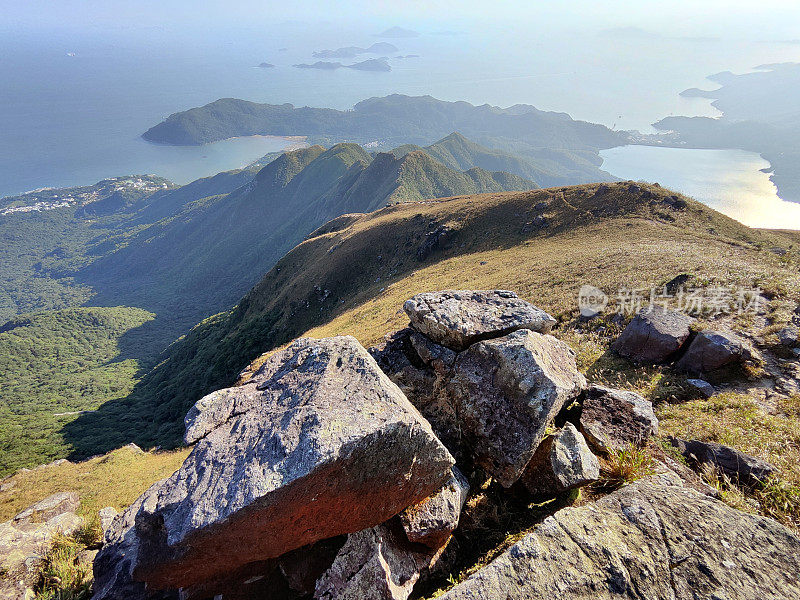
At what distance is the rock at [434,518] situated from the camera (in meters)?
6.65

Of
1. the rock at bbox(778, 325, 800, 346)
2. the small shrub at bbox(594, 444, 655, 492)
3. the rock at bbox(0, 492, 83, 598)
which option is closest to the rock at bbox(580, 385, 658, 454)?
the small shrub at bbox(594, 444, 655, 492)

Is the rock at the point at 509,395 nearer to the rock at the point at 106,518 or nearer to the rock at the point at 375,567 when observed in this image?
the rock at the point at 375,567

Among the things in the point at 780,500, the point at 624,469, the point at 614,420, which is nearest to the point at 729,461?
A: the point at 780,500

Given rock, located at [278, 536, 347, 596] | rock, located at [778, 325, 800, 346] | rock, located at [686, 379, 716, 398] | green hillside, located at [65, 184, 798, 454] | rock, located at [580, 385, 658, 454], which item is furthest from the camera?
green hillside, located at [65, 184, 798, 454]

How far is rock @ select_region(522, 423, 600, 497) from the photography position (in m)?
6.84

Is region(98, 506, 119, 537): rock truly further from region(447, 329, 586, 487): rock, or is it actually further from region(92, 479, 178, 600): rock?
region(447, 329, 586, 487): rock

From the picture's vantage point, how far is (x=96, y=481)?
75.0ft

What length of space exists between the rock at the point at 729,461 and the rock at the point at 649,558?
2.14 meters

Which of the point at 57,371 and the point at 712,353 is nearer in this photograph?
the point at 712,353

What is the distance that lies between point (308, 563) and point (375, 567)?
1465 mm

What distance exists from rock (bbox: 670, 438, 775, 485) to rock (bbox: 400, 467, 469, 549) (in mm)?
5462

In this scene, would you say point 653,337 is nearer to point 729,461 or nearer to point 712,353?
point 712,353

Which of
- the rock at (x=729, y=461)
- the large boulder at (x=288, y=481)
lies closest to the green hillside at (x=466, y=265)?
the rock at (x=729, y=461)

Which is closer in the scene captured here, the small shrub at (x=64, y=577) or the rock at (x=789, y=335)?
the small shrub at (x=64, y=577)
